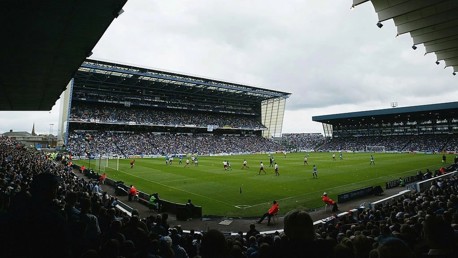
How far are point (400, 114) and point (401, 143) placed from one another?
8.21 m

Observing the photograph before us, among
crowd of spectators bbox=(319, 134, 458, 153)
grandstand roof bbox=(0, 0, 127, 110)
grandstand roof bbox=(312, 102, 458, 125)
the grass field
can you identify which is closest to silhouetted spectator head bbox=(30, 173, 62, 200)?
grandstand roof bbox=(0, 0, 127, 110)

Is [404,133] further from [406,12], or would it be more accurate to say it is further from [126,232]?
[126,232]

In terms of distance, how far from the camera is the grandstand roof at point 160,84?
62781 millimetres

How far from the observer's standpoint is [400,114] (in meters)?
77.3

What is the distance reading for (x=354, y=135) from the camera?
318 feet

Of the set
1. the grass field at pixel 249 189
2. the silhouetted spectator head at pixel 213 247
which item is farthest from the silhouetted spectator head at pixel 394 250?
the grass field at pixel 249 189

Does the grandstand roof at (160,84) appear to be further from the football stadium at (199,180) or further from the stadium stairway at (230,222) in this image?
the stadium stairway at (230,222)

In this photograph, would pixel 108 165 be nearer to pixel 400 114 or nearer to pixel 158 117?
pixel 158 117

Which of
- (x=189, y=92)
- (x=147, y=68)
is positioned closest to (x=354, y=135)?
(x=189, y=92)

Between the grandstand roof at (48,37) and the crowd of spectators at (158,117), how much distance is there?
2321 inches

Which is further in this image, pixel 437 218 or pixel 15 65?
pixel 15 65

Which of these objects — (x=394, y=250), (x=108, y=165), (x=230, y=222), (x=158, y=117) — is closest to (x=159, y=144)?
(x=158, y=117)

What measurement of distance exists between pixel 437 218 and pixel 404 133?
319 ft

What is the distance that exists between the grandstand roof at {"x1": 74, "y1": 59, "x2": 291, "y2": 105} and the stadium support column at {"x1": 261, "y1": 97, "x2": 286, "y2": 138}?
20.7 ft
